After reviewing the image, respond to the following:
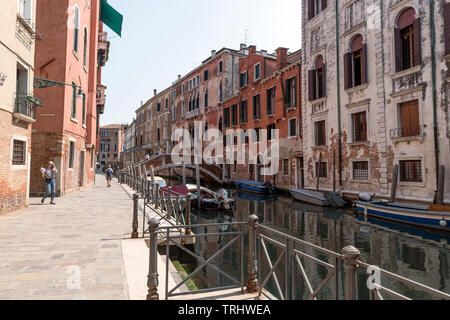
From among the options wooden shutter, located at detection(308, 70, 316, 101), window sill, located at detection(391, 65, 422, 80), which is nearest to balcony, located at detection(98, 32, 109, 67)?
wooden shutter, located at detection(308, 70, 316, 101)

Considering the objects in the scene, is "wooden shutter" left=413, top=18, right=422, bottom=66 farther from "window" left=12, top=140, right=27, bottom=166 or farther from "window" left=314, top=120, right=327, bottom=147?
"window" left=12, top=140, right=27, bottom=166

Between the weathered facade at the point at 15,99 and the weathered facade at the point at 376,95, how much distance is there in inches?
624

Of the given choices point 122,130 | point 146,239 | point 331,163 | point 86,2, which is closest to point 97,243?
point 146,239

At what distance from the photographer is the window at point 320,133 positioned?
19.7m

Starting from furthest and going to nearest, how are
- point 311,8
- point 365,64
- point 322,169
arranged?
point 311,8 → point 322,169 → point 365,64

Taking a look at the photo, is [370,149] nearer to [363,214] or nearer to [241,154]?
[363,214]

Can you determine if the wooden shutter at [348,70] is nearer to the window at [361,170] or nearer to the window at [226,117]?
the window at [361,170]


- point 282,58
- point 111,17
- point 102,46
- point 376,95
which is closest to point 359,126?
point 376,95

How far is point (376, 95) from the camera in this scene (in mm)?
15438

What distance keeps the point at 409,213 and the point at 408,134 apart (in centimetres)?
459

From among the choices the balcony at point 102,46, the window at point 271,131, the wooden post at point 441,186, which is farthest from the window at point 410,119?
the balcony at point 102,46

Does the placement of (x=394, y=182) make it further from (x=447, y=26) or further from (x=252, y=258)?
(x=252, y=258)

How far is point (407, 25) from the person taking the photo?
1404 centimetres

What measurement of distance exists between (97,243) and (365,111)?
50.8ft
